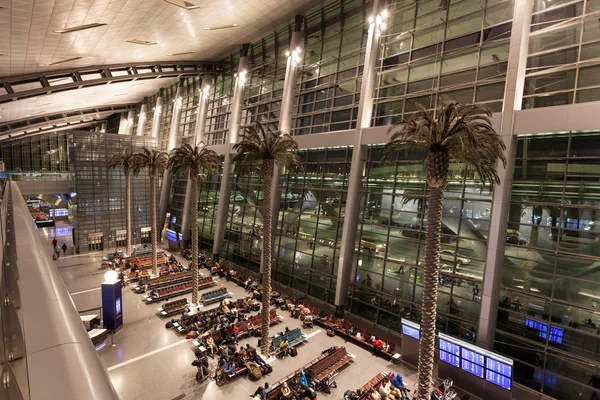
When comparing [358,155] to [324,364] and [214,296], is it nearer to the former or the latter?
[324,364]

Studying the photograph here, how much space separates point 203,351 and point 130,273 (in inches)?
534

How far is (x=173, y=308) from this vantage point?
64.6ft

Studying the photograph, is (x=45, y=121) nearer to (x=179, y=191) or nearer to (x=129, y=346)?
(x=179, y=191)

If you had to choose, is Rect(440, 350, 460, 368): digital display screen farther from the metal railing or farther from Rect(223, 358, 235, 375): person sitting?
the metal railing

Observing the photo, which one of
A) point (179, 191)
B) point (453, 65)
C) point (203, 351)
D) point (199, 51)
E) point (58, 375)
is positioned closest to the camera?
point (58, 375)

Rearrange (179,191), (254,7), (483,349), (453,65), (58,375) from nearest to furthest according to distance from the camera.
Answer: (58,375) < (483,349) < (453,65) < (254,7) < (179,191)

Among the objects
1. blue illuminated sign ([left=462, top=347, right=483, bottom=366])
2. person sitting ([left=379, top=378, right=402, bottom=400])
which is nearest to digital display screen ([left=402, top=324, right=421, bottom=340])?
blue illuminated sign ([left=462, top=347, right=483, bottom=366])

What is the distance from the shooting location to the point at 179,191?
39531 mm

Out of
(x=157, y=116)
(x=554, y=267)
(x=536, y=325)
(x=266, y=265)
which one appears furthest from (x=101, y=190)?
(x=554, y=267)

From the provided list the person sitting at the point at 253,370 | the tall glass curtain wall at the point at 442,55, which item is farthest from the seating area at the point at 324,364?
the tall glass curtain wall at the point at 442,55

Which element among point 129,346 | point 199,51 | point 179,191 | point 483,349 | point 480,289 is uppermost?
point 199,51

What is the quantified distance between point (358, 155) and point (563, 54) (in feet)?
34.4

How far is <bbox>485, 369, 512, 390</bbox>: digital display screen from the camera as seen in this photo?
41.2 ft

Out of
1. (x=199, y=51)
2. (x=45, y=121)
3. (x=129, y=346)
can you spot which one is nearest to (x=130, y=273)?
(x=129, y=346)
